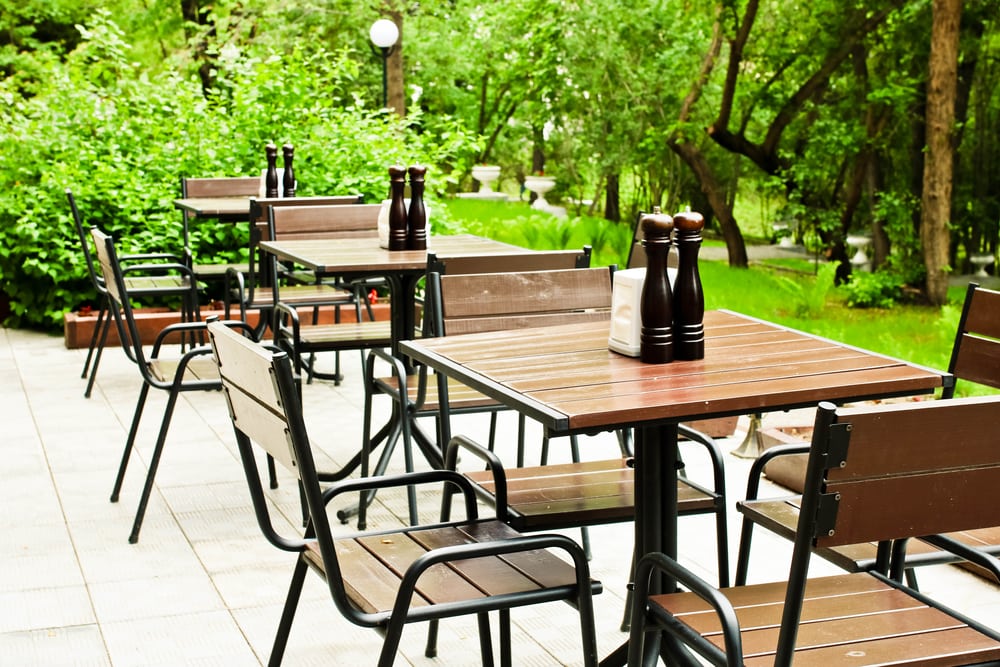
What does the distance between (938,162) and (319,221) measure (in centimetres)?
706

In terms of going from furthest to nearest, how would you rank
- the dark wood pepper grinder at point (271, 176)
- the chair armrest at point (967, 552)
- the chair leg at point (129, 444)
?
the dark wood pepper grinder at point (271, 176), the chair leg at point (129, 444), the chair armrest at point (967, 552)

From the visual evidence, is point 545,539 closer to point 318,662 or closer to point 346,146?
point 318,662

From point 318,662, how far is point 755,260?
1348cm

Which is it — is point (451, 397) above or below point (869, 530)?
below

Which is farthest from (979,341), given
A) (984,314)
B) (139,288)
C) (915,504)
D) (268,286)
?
(139,288)

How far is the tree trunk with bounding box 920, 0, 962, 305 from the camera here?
10.9 meters

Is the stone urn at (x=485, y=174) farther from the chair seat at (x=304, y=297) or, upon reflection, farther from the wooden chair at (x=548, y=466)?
the wooden chair at (x=548, y=466)

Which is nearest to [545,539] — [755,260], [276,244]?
[276,244]

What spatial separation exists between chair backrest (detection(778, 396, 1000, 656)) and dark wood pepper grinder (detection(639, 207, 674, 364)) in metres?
0.86

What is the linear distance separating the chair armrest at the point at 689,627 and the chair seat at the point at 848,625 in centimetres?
2

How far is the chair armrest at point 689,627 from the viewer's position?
2064 mm

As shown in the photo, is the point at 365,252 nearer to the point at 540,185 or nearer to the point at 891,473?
the point at 891,473

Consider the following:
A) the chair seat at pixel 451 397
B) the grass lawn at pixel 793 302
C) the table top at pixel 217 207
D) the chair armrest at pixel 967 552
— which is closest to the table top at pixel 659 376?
the chair armrest at pixel 967 552

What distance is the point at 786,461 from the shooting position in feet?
15.9
